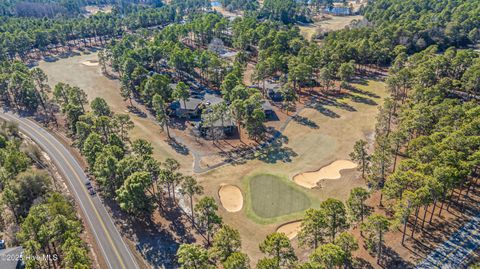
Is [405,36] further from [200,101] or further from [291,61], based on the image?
[200,101]

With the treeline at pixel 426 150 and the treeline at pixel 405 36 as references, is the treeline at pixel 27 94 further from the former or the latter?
the treeline at pixel 405 36

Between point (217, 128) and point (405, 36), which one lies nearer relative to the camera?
point (217, 128)

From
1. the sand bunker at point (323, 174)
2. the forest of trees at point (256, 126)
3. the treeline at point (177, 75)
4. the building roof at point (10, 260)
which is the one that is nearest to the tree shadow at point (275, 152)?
the treeline at point (177, 75)

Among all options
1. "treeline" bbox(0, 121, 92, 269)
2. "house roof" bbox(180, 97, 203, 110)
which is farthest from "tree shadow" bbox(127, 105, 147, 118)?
"treeline" bbox(0, 121, 92, 269)

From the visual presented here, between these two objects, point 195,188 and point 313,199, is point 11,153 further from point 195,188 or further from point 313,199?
point 313,199

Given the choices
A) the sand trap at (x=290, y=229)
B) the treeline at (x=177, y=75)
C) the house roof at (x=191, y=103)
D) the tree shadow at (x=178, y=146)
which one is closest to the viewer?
the sand trap at (x=290, y=229)

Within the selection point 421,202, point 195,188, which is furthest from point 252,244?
point 421,202

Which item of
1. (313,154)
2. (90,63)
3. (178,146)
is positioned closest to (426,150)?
(313,154)
